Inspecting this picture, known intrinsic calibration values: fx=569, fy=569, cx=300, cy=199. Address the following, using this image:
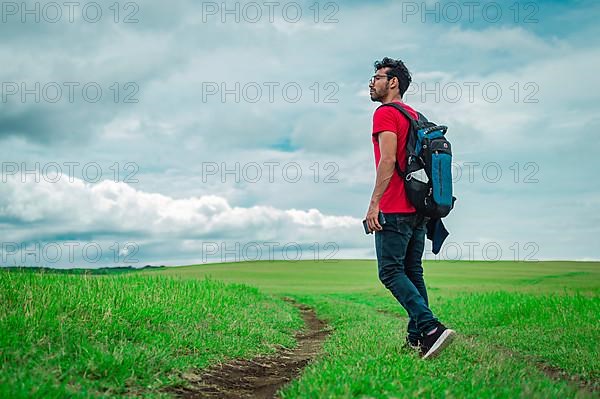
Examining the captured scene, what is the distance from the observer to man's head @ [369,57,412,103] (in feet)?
25.2

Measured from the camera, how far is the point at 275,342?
1024cm

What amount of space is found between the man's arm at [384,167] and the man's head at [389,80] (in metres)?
0.81

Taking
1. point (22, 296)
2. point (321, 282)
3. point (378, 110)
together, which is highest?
point (378, 110)

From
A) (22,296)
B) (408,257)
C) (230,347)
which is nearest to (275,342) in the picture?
(230,347)

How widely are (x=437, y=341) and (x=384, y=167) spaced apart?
2257 millimetres

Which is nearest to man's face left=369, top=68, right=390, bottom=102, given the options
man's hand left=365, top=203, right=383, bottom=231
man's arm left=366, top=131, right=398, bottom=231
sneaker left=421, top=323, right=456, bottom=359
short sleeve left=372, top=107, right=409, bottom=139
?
short sleeve left=372, top=107, right=409, bottom=139

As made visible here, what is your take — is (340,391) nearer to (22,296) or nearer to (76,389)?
(76,389)

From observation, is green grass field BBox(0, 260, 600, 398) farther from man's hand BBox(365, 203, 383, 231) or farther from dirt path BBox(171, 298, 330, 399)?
man's hand BBox(365, 203, 383, 231)

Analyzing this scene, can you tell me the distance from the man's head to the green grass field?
11.3 feet

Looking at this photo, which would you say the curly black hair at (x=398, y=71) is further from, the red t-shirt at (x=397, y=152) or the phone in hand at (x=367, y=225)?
the phone in hand at (x=367, y=225)

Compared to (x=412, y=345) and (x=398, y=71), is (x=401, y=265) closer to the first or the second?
(x=412, y=345)

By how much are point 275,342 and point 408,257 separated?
3620mm

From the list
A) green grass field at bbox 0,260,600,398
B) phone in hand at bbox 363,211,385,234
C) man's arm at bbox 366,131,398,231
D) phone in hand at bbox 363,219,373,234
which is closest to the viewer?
green grass field at bbox 0,260,600,398

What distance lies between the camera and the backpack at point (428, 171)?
7.16 metres
